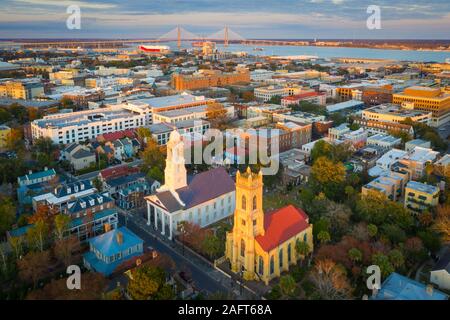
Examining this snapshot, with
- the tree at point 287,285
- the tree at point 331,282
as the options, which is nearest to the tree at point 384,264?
the tree at point 331,282

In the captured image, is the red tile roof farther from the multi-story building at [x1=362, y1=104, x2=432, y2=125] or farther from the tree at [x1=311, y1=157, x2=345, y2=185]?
the multi-story building at [x1=362, y1=104, x2=432, y2=125]

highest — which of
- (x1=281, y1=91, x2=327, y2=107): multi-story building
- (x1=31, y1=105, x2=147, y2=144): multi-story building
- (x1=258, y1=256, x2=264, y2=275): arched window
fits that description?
(x1=281, y1=91, x2=327, y2=107): multi-story building

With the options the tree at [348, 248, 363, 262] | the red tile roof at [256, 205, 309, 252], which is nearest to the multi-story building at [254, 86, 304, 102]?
the red tile roof at [256, 205, 309, 252]

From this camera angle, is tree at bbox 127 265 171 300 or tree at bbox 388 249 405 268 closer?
tree at bbox 127 265 171 300

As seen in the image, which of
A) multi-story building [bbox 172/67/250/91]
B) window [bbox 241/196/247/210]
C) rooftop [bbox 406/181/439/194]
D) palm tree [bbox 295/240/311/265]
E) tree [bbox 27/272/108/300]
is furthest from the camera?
multi-story building [bbox 172/67/250/91]

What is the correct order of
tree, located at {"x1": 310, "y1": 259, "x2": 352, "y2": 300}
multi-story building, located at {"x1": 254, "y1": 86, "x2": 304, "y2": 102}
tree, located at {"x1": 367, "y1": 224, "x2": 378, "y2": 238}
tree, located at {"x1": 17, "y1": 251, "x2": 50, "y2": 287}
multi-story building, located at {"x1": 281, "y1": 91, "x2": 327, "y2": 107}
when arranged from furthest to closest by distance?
multi-story building, located at {"x1": 254, "y1": 86, "x2": 304, "y2": 102}
multi-story building, located at {"x1": 281, "y1": 91, "x2": 327, "y2": 107}
tree, located at {"x1": 367, "y1": 224, "x2": 378, "y2": 238}
tree, located at {"x1": 17, "y1": 251, "x2": 50, "y2": 287}
tree, located at {"x1": 310, "y1": 259, "x2": 352, "y2": 300}

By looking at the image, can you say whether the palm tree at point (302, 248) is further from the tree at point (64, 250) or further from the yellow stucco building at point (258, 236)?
the tree at point (64, 250)
